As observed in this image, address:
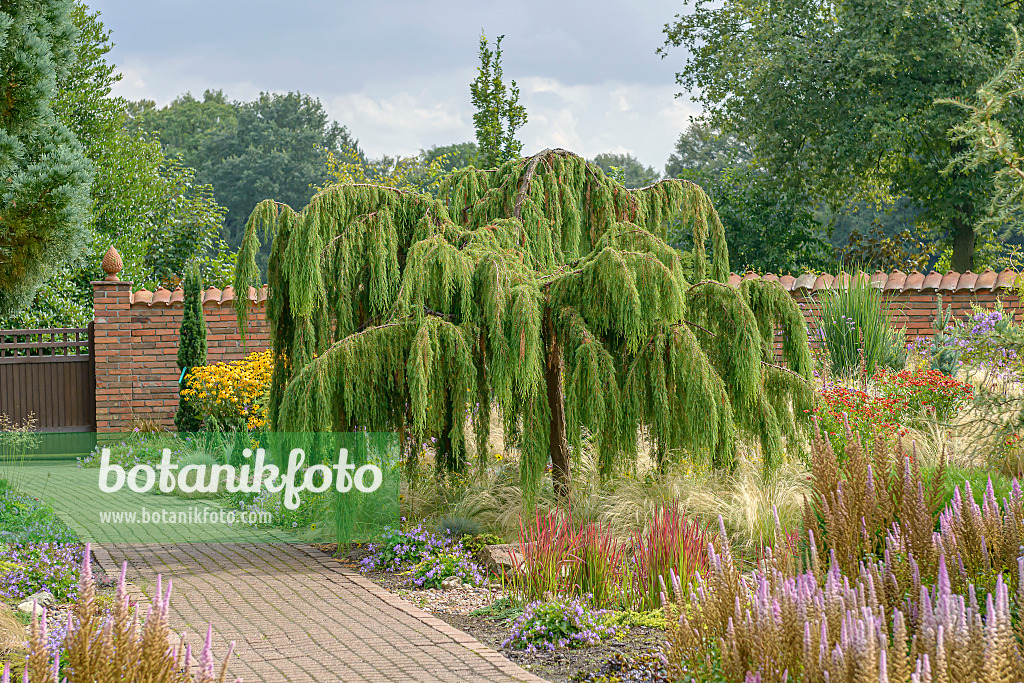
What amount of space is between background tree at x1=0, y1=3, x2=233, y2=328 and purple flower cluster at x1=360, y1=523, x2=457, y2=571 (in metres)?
9.58

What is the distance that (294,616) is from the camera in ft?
14.6

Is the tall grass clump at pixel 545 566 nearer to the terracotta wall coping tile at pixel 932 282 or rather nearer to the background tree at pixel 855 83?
the terracotta wall coping tile at pixel 932 282

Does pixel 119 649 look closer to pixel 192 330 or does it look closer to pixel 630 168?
pixel 192 330

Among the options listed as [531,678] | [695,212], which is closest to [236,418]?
[695,212]

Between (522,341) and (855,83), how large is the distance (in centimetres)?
1323

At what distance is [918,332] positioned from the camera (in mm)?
11125

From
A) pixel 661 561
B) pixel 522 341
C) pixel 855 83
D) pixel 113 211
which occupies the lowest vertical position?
pixel 661 561

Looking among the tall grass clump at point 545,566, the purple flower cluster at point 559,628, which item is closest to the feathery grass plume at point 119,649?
the purple flower cluster at point 559,628

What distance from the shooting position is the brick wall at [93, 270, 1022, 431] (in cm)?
1110

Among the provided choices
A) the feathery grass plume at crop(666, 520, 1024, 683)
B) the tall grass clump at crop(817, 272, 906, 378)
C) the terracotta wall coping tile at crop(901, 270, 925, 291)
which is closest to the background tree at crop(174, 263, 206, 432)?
the tall grass clump at crop(817, 272, 906, 378)

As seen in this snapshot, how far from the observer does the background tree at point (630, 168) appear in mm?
49400

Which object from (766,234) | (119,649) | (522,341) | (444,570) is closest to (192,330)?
(444,570)

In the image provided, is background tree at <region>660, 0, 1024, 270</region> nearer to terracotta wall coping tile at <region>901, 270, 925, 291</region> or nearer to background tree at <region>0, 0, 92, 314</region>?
terracotta wall coping tile at <region>901, 270, 925, 291</region>

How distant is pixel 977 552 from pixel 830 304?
23.8 feet
